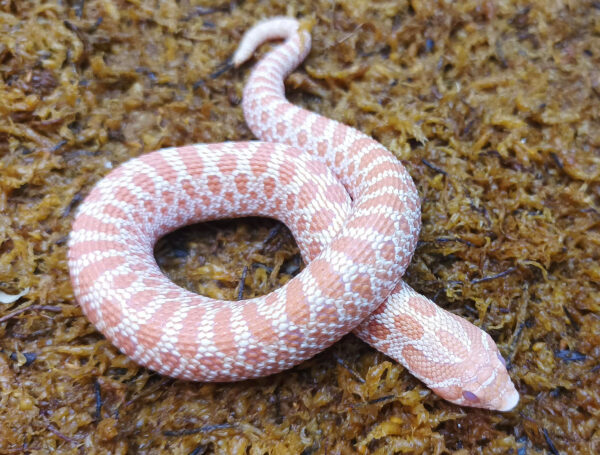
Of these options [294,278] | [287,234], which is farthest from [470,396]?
[287,234]

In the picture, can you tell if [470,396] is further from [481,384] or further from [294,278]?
[294,278]

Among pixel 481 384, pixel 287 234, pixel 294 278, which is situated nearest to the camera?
pixel 481 384

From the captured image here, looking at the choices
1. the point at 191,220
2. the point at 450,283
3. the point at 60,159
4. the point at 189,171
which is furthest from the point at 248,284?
the point at 60,159

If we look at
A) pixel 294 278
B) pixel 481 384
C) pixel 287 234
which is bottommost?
pixel 287 234

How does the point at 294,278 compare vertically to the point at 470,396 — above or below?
above

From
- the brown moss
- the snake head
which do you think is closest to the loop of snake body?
the snake head

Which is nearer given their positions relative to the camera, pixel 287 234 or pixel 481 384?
pixel 481 384

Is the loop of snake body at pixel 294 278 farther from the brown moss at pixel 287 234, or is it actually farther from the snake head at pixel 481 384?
the brown moss at pixel 287 234
